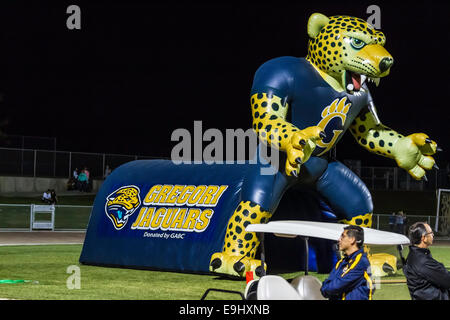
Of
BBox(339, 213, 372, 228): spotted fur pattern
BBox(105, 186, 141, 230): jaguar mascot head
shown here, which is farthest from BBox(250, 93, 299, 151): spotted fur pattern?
BBox(105, 186, 141, 230): jaguar mascot head

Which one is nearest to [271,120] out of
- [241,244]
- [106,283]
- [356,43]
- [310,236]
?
[356,43]

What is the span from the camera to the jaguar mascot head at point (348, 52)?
1172cm

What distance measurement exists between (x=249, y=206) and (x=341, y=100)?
2.10 m

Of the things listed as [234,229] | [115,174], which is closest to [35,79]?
[115,174]

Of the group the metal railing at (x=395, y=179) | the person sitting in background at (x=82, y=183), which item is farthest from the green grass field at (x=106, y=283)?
the metal railing at (x=395, y=179)

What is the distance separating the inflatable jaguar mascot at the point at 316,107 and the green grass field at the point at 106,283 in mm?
727

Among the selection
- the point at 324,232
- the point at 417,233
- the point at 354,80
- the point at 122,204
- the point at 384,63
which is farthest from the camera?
the point at 122,204

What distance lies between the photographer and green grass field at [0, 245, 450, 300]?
10.4m

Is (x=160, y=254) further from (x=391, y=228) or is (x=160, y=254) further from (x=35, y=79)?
(x=35, y=79)

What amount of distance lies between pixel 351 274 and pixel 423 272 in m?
0.65

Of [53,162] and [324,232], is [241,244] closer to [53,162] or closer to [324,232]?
[324,232]

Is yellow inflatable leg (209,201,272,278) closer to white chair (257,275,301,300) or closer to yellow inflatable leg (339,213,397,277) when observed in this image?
yellow inflatable leg (339,213,397,277)

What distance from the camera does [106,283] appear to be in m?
12.0

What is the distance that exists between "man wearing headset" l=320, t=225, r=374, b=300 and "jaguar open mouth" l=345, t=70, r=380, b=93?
562 cm
